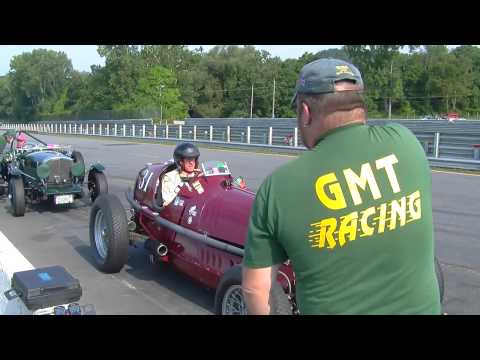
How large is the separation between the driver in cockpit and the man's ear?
4.24 metres

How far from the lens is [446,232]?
8125 mm

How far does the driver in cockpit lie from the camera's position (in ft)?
20.2

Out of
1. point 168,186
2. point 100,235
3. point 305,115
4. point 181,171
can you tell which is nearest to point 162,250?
point 168,186

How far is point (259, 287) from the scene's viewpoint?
6.35 ft

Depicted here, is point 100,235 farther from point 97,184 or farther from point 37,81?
point 37,81

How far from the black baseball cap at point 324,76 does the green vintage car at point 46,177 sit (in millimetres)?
8880

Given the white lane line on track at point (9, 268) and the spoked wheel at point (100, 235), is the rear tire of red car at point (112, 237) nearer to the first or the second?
the spoked wheel at point (100, 235)

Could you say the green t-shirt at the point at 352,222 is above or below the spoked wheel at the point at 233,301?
above

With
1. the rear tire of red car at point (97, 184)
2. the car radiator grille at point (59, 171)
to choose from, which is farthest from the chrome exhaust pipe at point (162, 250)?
the car radiator grille at point (59, 171)

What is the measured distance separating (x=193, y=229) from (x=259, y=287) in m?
3.46

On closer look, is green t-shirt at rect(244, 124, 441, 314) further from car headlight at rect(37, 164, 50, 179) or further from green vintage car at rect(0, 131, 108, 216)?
car headlight at rect(37, 164, 50, 179)

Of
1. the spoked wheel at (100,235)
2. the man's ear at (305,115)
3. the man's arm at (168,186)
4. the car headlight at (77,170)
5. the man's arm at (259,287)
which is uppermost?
the man's ear at (305,115)

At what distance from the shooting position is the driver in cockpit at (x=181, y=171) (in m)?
6.16

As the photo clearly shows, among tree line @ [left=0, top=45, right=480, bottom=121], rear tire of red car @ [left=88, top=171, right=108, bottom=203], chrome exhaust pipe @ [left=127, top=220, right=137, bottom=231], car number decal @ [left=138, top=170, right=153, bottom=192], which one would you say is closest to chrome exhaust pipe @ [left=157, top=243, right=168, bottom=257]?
chrome exhaust pipe @ [left=127, top=220, right=137, bottom=231]
